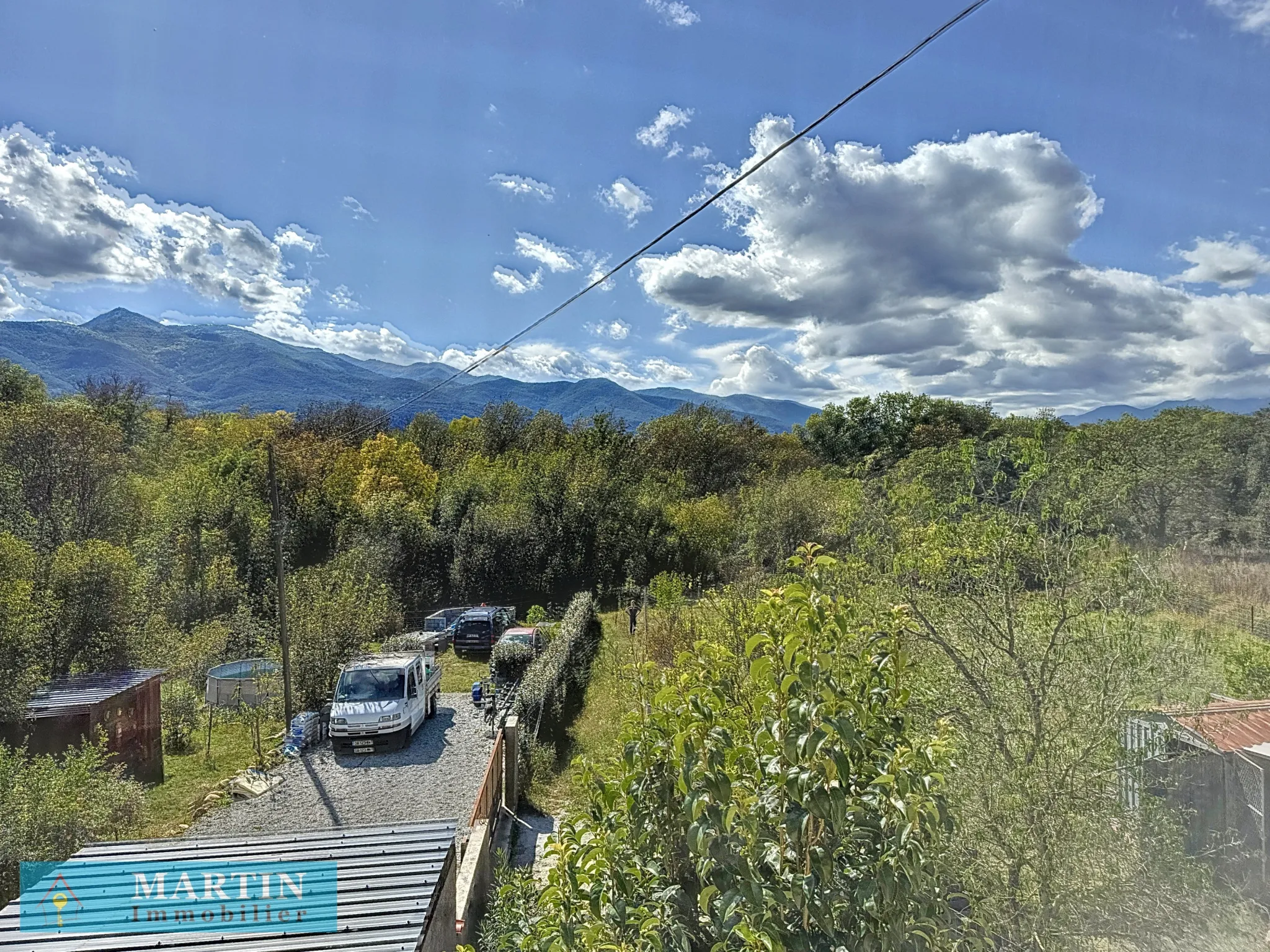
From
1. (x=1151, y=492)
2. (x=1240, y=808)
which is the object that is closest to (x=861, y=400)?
(x=1151, y=492)

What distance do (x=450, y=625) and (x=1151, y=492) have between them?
17.6 m

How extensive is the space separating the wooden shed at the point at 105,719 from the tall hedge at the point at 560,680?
562 centimetres

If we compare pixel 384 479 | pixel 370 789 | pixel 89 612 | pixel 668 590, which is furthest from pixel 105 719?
pixel 384 479

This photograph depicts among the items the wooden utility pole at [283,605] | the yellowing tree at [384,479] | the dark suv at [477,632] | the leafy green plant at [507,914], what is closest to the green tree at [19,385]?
the yellowing tree at [384,479]

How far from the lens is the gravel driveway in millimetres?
8656

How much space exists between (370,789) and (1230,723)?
9.97 metres

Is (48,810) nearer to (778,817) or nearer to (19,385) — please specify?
(778,817)

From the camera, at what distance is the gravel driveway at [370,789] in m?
8.66

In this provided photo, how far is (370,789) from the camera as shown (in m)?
9.66

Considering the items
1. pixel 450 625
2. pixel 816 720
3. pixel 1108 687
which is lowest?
pixel 450 625

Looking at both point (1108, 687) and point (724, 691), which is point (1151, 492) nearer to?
point (1108, 687)

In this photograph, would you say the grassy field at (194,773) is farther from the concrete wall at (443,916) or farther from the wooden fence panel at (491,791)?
the concrete wall at (443,916)

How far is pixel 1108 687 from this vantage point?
3760mm

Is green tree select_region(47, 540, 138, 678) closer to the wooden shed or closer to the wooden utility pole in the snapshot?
the wooden shed
